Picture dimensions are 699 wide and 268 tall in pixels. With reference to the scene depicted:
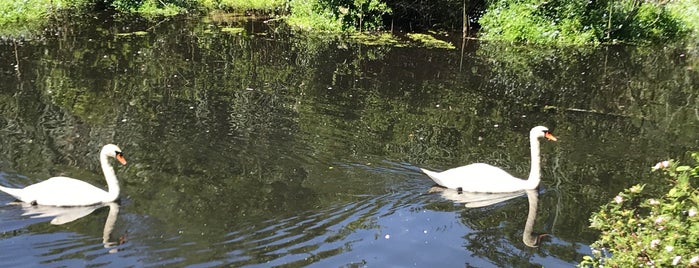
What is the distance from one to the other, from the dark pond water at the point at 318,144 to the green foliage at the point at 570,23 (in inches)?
89.3

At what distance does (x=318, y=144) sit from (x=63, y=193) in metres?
3.64

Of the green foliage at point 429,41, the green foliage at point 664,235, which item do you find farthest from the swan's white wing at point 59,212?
the green foliage at point 429,41

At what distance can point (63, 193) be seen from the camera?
7125 mm

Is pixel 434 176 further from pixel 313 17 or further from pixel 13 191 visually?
pixel 313 17

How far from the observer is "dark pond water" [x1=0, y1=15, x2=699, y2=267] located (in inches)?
260

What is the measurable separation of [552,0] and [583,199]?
13.3 meters

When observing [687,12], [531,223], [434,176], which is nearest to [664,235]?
[531,223]

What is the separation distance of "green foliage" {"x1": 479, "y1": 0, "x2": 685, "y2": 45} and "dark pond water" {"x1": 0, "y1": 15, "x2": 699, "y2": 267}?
7.44ft

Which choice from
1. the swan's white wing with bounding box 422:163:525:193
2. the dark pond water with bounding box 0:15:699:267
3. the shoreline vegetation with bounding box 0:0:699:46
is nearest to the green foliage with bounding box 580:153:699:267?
the dark pond water with bounding box 0:15:699:267

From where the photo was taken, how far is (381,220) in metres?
7.22

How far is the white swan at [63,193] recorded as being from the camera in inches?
280

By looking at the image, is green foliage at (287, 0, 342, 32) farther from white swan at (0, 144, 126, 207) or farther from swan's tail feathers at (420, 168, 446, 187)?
white swan at (0, 144, 126, 207)

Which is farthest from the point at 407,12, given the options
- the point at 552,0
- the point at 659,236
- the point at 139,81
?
the point at 659,236

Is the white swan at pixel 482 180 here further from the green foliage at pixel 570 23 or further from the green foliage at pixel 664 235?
the green foliage at pixel 570 23
